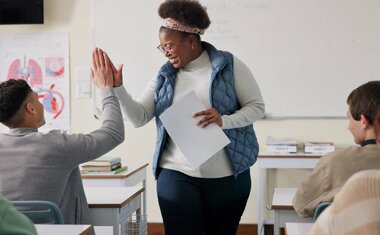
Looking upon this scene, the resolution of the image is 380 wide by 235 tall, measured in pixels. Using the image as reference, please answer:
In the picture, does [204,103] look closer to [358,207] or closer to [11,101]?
[11,101]

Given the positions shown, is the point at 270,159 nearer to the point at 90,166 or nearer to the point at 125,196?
the point at 90,166

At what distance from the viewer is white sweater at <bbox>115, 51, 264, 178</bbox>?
7.93 ft

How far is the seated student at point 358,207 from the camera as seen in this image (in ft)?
3.06

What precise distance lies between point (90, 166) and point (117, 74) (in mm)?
1456

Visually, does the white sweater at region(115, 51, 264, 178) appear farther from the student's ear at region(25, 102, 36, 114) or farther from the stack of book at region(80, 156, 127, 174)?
the stack of book at region(80, 156, 127, 174)

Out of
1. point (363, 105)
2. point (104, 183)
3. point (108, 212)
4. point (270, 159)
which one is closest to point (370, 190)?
point (363, 105)

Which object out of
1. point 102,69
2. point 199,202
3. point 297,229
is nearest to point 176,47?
point 102,69

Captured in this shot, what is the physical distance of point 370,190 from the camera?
93cm

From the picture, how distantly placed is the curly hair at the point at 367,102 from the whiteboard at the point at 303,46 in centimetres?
268

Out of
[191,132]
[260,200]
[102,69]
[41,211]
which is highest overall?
[102,69]

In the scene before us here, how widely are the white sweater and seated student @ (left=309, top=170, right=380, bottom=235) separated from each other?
4.64 feet

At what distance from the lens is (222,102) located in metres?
2.48

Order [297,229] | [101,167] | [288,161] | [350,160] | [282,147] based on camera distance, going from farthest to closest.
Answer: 1. [282,147]
2. [288,161]
3. [101,167]
4. [297,229]
5. [350,160]

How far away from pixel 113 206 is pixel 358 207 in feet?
5.52
